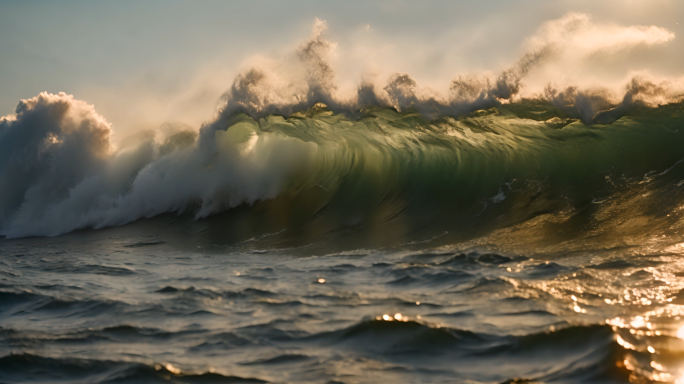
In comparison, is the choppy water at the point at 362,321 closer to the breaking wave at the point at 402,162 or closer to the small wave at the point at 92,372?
the small wave at the point at 92,372

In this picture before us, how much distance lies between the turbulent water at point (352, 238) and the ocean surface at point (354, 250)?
0.10 feet

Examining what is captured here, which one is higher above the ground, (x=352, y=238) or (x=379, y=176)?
(x=379, y=176)

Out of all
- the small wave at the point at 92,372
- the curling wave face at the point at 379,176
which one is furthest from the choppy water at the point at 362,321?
the curling wave face at the point at 379,176

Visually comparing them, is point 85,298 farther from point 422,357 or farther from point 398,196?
point 398,196

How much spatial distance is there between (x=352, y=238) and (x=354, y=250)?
0.82 m

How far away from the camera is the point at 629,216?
277 inches

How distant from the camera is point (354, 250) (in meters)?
7.12

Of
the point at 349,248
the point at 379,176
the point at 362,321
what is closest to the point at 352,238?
the point at 349,248

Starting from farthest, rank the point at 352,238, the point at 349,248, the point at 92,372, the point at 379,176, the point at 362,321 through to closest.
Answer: the point at 379,176 < the point at 352,238 < the point at 349,248 < the point at 362,321 < the point at 92,372

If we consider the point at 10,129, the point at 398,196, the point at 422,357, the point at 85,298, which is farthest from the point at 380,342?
the point at 10,129

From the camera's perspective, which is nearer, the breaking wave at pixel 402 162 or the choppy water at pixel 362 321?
the choppy water at pixel 362 321

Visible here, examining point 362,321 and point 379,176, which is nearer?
point 362,321

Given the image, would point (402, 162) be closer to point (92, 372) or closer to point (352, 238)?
point (352, 238)

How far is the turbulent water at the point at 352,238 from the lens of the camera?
315cm
